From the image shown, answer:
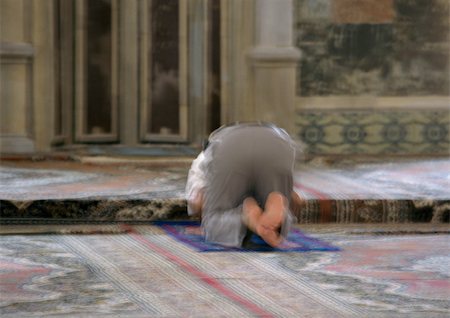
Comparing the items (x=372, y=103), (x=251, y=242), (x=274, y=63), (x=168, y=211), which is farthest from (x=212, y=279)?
(x=372, y=103)

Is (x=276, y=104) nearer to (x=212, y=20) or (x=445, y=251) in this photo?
(x=212, y=20)

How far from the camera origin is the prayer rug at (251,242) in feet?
15.7

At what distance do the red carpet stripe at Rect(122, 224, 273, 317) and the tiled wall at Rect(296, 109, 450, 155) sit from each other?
10.7 feet

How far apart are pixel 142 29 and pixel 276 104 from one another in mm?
1155

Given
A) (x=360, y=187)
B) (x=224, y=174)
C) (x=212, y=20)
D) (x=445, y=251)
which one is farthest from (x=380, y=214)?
(x=212, y=20)

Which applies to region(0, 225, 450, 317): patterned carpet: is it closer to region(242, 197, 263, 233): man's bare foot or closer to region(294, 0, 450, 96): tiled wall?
region(242, 197, 263, 233): man's bare foot

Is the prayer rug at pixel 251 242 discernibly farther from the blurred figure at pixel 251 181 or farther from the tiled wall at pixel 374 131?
the tiled wall at pixel 374 131

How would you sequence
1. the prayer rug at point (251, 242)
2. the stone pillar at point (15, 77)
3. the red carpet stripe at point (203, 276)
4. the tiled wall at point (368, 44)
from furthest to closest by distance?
the tiled wall at point (368, 44) < the stone pillar at point (15, 77) < the prayer rug at point (251, 242) < the red carpet stripe at point (203, 276)

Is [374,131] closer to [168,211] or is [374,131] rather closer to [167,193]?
[167,193]

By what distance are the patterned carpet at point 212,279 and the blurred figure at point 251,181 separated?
0.47ft

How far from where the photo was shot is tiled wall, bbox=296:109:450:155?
856 centimetres

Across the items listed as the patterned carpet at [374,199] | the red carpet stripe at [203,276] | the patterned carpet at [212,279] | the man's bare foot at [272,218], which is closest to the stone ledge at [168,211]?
the patterned carpet at [374,199]

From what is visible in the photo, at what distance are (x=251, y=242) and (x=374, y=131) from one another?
3904mm

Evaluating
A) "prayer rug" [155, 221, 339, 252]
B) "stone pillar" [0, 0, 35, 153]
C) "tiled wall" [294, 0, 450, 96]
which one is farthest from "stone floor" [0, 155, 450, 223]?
"tiled wall" [294, 0, 450, 96]
